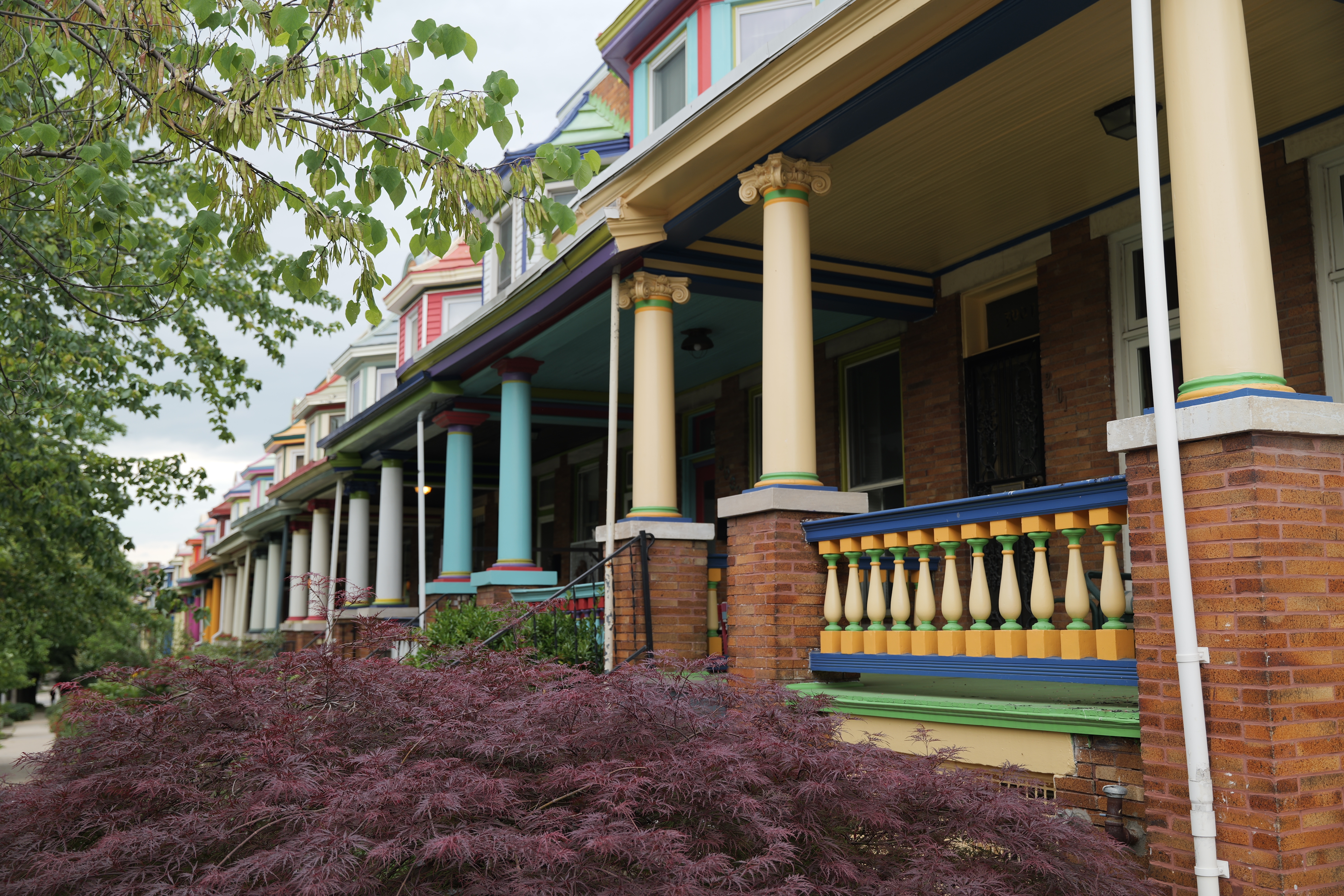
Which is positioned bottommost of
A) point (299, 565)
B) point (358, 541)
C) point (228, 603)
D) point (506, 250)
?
point (228, 603)

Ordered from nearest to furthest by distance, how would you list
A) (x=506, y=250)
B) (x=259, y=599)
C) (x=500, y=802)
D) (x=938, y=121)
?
(x=500, y=802), (x=938, y=121), (x=506, y=250), (x=259, y=599)

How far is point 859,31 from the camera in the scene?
6480 mm

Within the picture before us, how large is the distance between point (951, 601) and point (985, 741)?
0.86 metres

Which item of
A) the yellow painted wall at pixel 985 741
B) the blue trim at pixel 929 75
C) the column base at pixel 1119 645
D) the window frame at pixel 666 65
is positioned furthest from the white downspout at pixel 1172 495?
the window frame at pixel 666 65

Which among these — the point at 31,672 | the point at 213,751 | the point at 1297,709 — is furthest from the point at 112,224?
the point at 31,672

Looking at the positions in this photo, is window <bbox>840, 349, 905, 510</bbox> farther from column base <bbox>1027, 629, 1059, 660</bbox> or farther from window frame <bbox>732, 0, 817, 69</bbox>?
column base <bbox>1027, 629, 1059, 660</bbox>

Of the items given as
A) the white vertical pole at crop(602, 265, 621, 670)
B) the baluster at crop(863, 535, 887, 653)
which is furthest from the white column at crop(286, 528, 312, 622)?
the baluster at crop(863, 535, 887, 653)

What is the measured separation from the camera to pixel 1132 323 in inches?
330

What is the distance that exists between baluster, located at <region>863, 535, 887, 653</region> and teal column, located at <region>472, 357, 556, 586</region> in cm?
602

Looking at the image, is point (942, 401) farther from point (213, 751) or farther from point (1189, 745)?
point (213, 751)

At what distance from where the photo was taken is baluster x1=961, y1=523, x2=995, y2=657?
226 inches

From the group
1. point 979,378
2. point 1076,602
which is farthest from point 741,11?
point 1076,602

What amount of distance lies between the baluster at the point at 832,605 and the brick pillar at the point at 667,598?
182 cm

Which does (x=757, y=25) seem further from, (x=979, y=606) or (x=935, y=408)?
(x=979, y=606)
